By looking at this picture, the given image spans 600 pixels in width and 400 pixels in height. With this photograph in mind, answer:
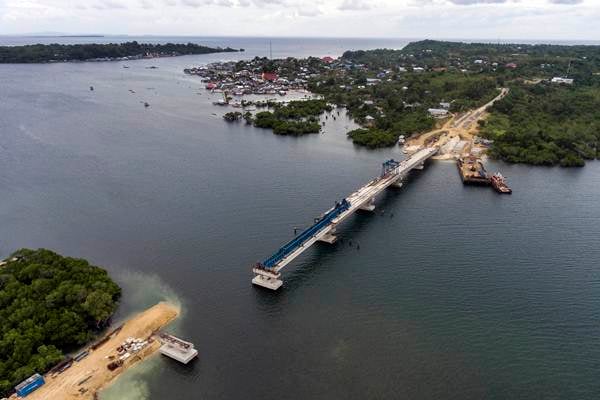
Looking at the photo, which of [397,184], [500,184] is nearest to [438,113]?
[500,184]

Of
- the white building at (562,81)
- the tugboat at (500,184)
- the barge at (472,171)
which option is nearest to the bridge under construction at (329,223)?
the barge at (472,171)

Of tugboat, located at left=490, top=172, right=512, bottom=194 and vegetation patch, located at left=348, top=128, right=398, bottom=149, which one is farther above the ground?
vegetation patch, located at left=348, top=128, right=398, bottom=149

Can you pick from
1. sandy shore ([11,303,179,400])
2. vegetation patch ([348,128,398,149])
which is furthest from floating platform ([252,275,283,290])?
vegetation patch ([348,128,398,149])

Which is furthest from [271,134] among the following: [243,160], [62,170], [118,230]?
[118,230]

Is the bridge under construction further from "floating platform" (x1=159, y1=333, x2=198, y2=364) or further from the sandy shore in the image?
"floating platform" (x1=159, y1=333, x2=198, y2=364)

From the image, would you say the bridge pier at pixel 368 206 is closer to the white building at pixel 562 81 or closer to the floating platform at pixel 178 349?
the floating platform at pixel 178 349

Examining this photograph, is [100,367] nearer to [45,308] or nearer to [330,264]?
[45,308]
